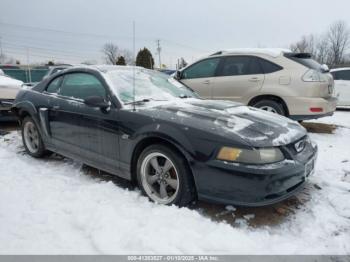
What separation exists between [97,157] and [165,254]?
161 centimetres

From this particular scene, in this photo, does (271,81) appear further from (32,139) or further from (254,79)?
(32,139)

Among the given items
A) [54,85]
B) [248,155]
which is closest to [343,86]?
[248,155]

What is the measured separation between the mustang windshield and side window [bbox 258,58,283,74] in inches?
89.2

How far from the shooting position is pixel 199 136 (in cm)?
254

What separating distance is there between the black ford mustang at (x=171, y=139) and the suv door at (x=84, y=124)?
12 millimetres

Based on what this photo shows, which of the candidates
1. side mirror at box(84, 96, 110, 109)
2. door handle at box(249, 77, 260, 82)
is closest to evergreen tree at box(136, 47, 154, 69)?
door handle at box(249, 77, 260, 82)

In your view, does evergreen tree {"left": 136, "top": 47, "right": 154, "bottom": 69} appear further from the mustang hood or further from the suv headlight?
the mustang hood

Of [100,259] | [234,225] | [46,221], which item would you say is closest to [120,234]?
[100,259]

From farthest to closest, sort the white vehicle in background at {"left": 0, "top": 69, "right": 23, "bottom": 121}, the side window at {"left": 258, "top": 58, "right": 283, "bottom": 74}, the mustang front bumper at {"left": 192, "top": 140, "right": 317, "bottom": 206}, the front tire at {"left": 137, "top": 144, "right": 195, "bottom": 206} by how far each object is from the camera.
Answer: the white vehicle in background at {"left": 0, "top": 69, "right": 23, "bottom": 121}
the side window at {"left": 258, "top": 58, "right": 283, "bottom": 74}
the front tire at {"left": 137, "top": 144, "right": 195, "bottom": 206}
the mustang front bumper at {"left": 192, "top": 140, "right": 317, "bottom": 206}

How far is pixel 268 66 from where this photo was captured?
5.58 m

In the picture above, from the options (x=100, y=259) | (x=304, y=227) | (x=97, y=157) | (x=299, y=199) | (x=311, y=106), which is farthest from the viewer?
(x=311, y=106)

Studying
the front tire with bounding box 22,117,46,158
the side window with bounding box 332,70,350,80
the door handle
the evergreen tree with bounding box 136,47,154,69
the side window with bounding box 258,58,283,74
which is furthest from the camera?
the evergreen tree with bounding box 136,47,154,69

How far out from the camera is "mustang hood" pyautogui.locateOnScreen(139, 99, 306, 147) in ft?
8.30

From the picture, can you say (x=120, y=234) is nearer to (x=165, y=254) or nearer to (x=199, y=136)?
(x=165, y=254)
